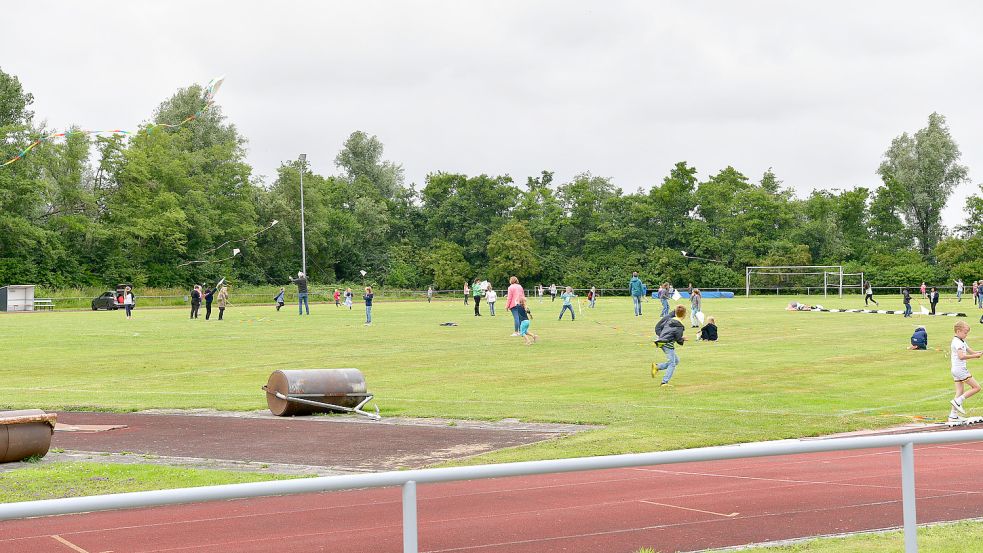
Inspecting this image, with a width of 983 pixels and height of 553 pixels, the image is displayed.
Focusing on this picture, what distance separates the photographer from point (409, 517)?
4.54m

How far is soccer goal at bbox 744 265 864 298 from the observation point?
3676 inches

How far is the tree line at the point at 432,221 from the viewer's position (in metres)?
91.2

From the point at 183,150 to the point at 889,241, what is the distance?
70077 millimetres

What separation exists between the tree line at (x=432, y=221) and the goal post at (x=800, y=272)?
1.70m

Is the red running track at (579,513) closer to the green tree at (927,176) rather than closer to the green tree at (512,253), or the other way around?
the green tree at (512,253)

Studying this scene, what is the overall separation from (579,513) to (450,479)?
4.66ft

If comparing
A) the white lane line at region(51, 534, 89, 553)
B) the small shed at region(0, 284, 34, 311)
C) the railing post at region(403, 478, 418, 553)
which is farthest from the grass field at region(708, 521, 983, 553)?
the small shed at region(0, 284, 34, 311)

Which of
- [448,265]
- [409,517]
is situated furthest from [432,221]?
[409,517]

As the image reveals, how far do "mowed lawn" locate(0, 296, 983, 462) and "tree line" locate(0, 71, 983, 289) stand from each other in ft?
177

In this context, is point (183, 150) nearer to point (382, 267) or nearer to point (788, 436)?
point (382, 267)

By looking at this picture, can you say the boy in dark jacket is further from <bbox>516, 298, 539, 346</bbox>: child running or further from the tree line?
the tree line

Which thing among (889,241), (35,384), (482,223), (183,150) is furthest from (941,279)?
(35,384)

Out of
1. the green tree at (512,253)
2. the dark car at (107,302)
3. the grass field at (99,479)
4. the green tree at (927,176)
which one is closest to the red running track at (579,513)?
the grass field at (99,479)

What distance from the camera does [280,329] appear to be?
40375 millimetres
